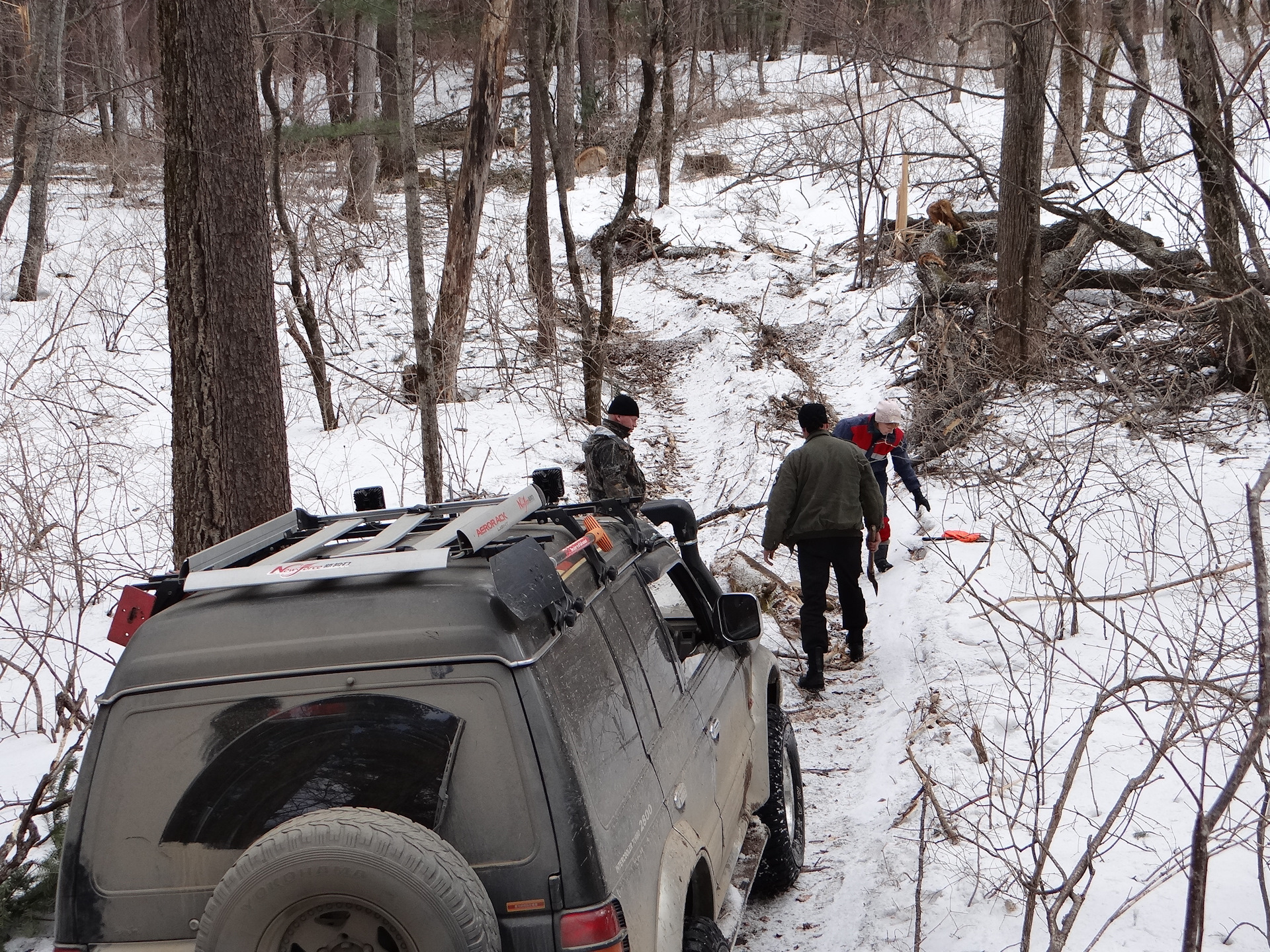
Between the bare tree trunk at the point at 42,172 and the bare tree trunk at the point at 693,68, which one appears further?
the bare tree trunk at the point at 693,68

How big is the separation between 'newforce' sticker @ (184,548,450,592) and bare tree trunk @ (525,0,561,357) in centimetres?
1148

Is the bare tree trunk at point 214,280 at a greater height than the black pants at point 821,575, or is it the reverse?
the bare tree trunk at point 214,280

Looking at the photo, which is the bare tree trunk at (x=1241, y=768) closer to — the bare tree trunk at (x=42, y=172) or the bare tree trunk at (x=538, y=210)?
the bare tree trunk at (x=538, y=210)

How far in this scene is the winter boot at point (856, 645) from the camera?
7.52 meters

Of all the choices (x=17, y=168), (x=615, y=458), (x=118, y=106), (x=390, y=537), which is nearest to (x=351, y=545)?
(x=390, y=537)

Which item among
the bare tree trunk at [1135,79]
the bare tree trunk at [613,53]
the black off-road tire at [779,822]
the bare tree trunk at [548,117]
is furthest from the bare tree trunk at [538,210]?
the bare tree trunk at [613,53]

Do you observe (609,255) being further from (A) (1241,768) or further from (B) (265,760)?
(B) (265,760)

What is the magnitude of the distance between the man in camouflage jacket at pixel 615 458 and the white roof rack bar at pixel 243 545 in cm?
347

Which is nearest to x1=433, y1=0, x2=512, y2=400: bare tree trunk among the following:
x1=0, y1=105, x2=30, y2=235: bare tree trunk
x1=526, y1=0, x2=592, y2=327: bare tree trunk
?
x1=526, y1=0, x2=592, y2=327: bare tree trunk

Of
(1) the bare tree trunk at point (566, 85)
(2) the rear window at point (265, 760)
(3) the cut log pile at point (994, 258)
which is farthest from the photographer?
(1) the bare tree trunk at point (566, 85)

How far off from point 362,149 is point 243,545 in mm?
21070

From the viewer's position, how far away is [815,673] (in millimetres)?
7012

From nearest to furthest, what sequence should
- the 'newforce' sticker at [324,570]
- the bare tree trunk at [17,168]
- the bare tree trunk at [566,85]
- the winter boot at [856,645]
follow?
the 'newforce' sticker at [324,570] → the winter boot at [856,645] → the bare tree trunk at [17,168] → the bare tree trunk at [566,85]

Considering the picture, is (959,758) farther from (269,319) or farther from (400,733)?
(269,319)
